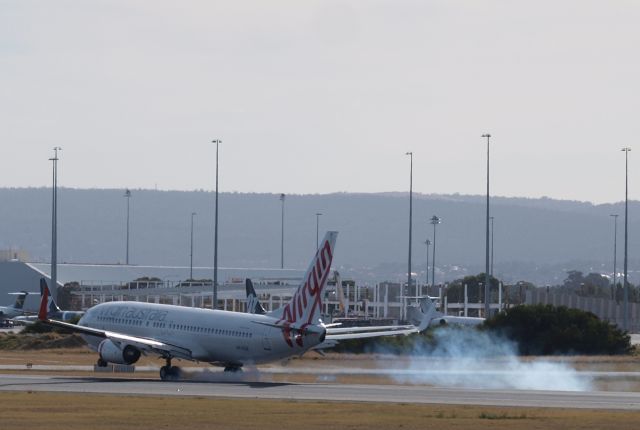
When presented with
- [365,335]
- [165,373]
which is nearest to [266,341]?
[165,373]

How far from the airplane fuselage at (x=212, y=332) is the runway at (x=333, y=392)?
96.2 inches

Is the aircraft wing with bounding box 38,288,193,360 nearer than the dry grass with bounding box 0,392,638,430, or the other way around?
the dry grass with bounding box 0,392,638,430

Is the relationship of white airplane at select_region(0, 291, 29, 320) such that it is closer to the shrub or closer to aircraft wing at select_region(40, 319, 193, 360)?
the shrub

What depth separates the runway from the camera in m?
62.4

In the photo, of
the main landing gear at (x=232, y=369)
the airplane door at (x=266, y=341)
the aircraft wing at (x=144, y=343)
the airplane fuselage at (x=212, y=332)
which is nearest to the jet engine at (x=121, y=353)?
the aircraft wing at (x=144, y=343)

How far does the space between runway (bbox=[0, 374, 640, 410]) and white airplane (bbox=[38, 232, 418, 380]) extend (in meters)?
2.51

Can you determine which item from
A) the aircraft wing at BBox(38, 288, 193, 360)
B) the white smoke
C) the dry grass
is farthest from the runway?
the white smoke

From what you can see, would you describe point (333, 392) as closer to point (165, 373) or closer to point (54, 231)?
point (165, 373)

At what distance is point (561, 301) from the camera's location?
16650cm

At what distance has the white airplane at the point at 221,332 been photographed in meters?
74.2

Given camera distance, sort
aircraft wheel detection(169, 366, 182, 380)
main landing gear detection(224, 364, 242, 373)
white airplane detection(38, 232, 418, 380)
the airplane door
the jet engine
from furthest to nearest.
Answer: the jet engine → main landing gear detection(224, 364, 242, 373) → aircraft wheel detection(169, 366, 182, 380) → the airplane door → white airplane detection(38, 232, 418, 380)

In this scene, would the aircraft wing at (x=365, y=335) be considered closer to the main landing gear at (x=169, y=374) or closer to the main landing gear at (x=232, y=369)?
the main landing gear at (x=232, y=369)

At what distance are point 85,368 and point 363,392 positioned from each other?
82.3 feet

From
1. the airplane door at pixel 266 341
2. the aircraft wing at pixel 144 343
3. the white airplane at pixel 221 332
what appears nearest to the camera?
the white airplane at pixel 221 332
